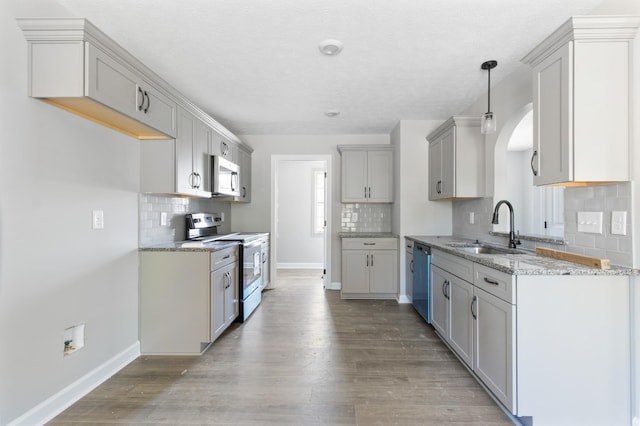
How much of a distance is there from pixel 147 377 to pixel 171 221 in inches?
57.1

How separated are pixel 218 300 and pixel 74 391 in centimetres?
108

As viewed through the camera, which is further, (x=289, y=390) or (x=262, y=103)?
(x=262, y=103)

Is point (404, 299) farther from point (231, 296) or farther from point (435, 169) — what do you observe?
point (231, 296)

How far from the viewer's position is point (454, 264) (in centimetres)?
249

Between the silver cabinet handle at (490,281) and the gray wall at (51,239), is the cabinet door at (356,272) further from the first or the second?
the gray wall at (51,239)

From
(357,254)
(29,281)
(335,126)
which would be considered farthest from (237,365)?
(335,126)

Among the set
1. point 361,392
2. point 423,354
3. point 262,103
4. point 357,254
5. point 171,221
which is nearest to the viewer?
point 361,392

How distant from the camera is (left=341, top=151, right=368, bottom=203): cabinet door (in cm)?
447

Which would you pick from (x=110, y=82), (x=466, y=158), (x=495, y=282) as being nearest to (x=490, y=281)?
(x=495, y=282)

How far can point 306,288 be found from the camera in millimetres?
4875

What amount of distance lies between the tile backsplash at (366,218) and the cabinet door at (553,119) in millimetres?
2847

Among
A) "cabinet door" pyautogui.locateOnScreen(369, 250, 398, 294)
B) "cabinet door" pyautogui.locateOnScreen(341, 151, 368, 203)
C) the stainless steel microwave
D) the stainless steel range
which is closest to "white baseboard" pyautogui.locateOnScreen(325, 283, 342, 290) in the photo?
"cabinet door" pyautogui.locateOnScreen(369, 250, 398, 294)

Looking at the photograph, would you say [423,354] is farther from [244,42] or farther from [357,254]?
[244,42]

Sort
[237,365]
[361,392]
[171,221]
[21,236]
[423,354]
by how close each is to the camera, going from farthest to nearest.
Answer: [171,221], [423,354], [237,365], [361,392], [21,236]
